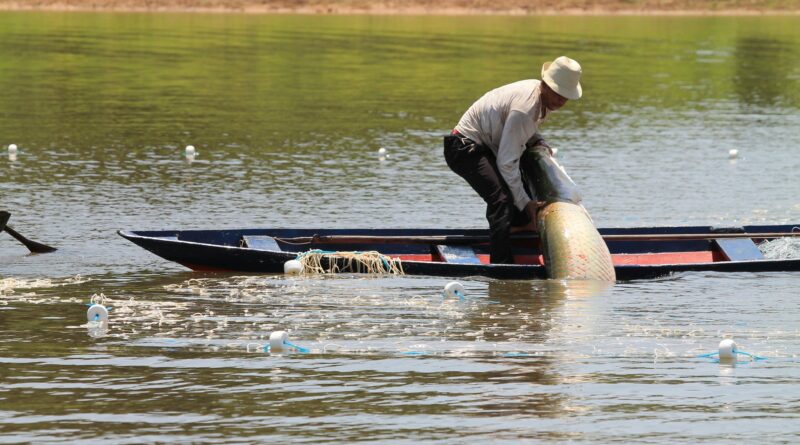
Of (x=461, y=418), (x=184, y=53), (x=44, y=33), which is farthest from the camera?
(x=44, y=33)

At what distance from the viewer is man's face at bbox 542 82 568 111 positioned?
49.2 feet

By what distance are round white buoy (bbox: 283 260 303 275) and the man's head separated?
2.86m

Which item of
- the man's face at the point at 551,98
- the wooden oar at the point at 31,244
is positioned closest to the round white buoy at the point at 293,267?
the man's face at the point at 551,98

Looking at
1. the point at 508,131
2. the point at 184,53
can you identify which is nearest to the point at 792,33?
the point at 184,53

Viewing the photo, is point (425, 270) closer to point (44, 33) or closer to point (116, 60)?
point (116, 60)

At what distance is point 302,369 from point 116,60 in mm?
34275

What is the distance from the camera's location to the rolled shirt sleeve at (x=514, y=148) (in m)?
15.1

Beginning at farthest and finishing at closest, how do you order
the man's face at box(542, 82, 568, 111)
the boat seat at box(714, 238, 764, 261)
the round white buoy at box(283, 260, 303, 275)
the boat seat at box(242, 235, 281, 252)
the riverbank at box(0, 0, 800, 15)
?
the riverbank at box(0, 0, 800, 15), the boat seat at box(714, 238, 764, 261), the boat seat at box(242, 235, 281, 252), the round white buoy at box(283, 260, 303, 275), the man's face at box(542, 82, 568, 111)

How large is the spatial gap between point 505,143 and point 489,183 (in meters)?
0.49

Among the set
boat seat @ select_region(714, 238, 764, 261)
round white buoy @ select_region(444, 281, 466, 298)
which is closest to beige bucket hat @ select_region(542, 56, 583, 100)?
round white buoy @ select_region(444, 281, 466, 298)

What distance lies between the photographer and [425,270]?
51.0 feet

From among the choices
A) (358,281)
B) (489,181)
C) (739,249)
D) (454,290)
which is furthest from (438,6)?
(454,290)

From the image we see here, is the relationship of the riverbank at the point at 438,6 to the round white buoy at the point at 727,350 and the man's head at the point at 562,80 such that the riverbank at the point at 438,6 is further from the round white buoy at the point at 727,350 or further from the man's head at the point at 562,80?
the round white buoy at the point at 727,350

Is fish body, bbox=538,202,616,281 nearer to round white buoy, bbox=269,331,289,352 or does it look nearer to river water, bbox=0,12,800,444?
river water, bbox=0,12,800,444
